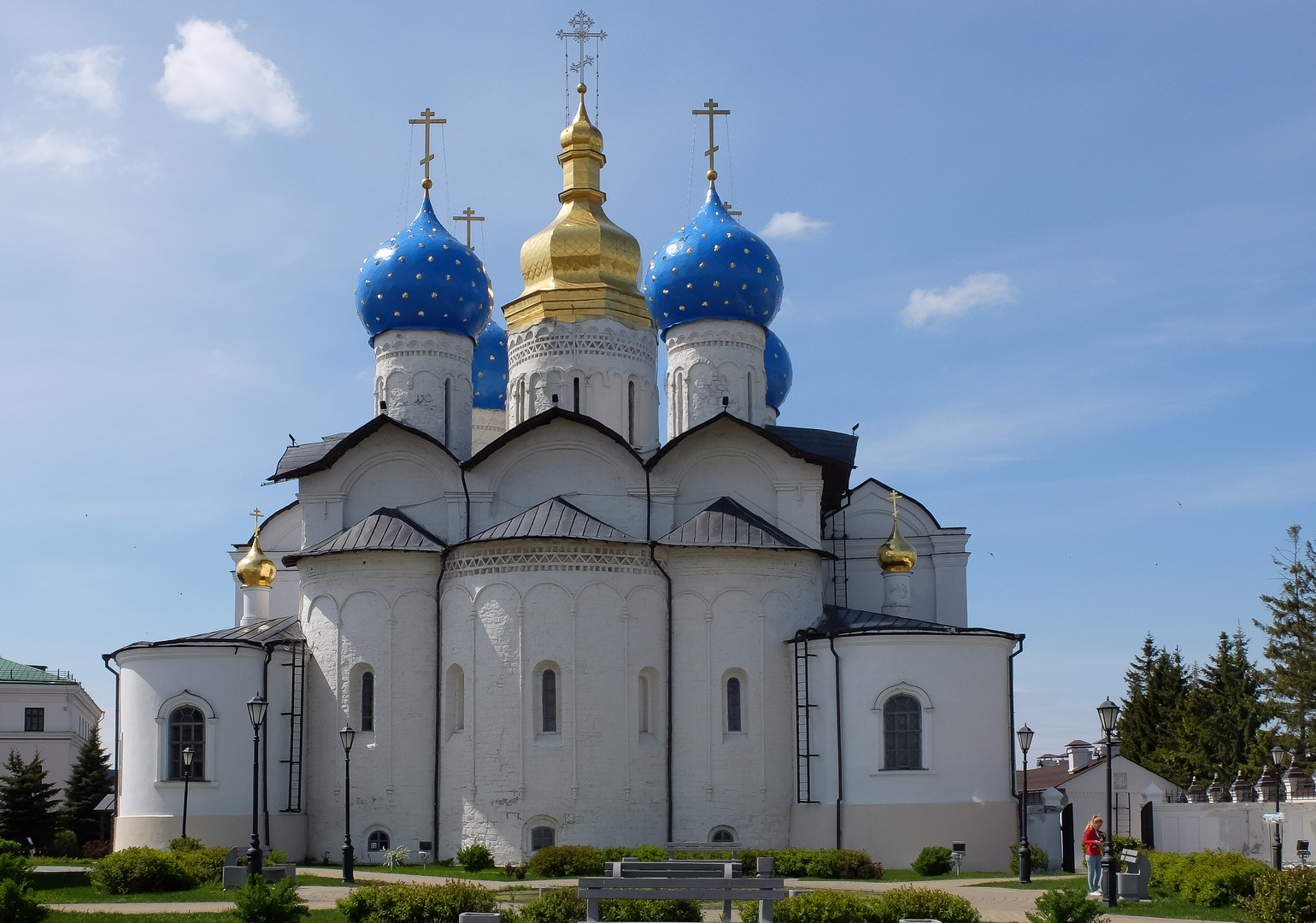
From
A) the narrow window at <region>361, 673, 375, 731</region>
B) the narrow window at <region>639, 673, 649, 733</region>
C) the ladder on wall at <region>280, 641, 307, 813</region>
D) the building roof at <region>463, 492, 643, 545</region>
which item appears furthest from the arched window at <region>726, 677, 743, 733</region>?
the ladder on wall at <region>280, 641, 307, 813</region>

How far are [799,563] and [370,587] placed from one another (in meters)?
6.41

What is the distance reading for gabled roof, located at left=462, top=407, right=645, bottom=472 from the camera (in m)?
22.0

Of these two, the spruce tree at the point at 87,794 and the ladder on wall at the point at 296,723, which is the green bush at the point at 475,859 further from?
the spruce tree at the point at 87,794

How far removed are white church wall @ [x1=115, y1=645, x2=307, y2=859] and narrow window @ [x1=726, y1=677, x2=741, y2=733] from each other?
6444 millimetres

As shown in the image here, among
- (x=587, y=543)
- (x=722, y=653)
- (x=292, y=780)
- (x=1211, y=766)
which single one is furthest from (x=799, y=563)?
(x=1211, y=766)

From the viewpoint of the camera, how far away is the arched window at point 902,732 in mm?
20344

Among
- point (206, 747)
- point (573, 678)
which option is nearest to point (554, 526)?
point (573, 678)

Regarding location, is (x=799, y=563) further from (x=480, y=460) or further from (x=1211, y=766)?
(x=1211, y=766)

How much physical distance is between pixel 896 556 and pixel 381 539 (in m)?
8.20

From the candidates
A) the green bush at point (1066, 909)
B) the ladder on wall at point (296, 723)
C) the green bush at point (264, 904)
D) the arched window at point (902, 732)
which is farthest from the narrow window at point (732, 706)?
the green bush at point (264, 904)

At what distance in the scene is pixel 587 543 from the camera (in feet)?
67.2

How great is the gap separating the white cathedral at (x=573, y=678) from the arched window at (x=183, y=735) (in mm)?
28

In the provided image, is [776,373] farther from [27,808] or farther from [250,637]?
[27,808]

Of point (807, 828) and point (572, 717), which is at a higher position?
point (572, 717)
